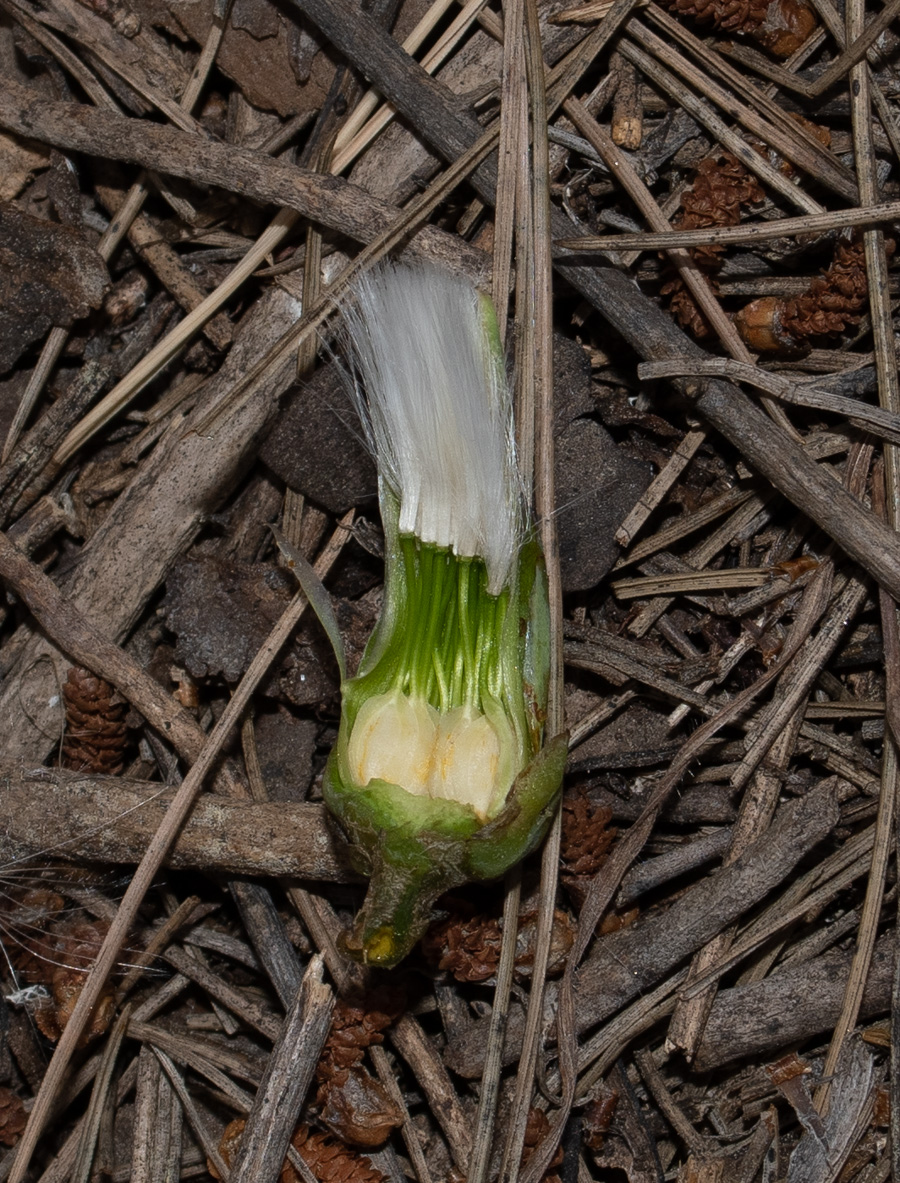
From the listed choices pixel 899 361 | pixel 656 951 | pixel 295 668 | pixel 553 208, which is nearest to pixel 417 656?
pixel 295 668

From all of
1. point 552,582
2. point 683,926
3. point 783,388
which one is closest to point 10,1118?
point 683,926

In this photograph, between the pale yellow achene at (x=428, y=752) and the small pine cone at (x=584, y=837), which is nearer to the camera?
the pale yellow achene at (x=428, y=752)

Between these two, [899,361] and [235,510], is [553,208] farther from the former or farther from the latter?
[235,510]

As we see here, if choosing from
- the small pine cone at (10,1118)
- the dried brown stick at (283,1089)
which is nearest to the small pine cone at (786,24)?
the dried brown stick at (283,1089)

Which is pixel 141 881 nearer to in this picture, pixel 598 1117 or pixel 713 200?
pixel 598 1117

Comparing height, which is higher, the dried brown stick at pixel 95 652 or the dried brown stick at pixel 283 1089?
the dried brown stick at pixel 95 652

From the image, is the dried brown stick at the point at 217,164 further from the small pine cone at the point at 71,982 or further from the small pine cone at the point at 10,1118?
the small pine cone at the point at 10,1118
